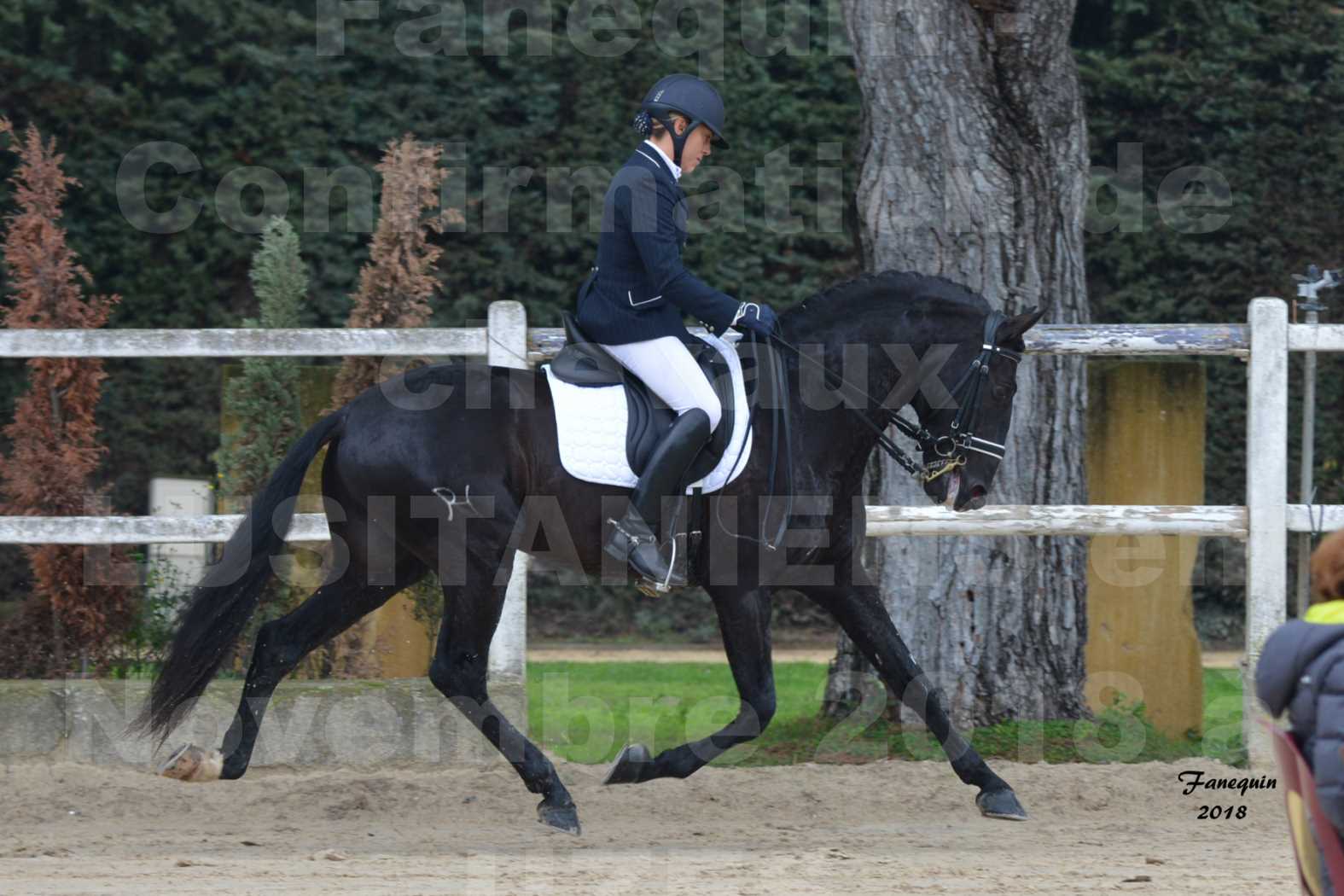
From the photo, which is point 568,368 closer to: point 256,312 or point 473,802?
point 473,802

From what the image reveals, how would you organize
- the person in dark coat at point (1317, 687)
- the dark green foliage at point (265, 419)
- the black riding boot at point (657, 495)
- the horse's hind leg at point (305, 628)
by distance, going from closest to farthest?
the person in dark coat at point (1317, 687)
the black riding boot at point (657, 495)
the horse's hind leg at point (305, 628)
the dark green foliage at point (265, 419)

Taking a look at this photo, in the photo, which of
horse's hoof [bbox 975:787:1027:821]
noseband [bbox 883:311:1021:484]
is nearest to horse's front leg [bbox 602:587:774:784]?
noseband [bbox 883:311:1021:484]

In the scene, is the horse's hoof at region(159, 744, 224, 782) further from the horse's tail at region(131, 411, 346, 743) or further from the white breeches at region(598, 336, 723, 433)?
the white breeches at region(598, 336, 723, 433)

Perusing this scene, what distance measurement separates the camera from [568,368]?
5793mm

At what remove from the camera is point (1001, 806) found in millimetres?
5805

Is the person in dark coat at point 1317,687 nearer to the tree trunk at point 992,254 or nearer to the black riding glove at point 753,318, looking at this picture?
the black riding glove at point 753,318

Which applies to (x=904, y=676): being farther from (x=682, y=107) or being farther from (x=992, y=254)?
(x=992, y=254)

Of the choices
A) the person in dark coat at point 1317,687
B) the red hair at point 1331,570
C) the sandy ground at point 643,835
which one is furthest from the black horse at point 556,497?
the person in dark coat at point 1317,687

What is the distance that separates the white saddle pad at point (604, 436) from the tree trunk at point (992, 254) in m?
1.93

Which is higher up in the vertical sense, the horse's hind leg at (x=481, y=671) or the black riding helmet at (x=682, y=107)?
the black riding helmet at (x=682, y=107)

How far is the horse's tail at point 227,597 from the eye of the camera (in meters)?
5.70

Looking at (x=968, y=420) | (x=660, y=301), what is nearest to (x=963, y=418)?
(x=968, y=420)

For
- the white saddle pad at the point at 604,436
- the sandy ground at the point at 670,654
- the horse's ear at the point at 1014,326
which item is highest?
the horse's ear at the point at 1014,326

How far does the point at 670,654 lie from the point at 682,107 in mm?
6451
